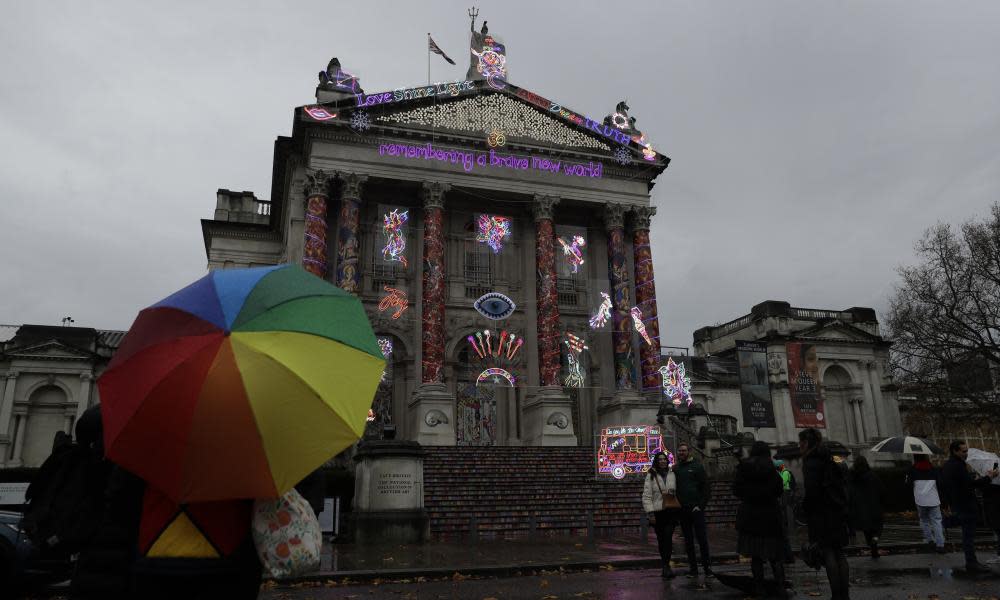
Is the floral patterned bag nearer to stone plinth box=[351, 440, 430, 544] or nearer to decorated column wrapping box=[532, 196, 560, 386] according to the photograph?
stone plinth box=[351, 440, 430, 544]

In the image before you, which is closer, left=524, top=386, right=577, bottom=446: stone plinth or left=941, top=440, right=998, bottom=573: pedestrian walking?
left=941, top=440, right=998, bottom=573: pedestrian walking

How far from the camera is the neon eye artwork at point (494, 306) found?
29.9 m

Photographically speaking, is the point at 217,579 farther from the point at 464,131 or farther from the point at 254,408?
the point at 464,131

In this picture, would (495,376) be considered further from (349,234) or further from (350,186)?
(350,186)

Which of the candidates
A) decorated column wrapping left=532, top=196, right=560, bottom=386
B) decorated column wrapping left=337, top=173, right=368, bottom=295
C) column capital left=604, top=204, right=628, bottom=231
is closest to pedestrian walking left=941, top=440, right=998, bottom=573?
decorated column wrapping left=532, top=196, right=560, bottom=386

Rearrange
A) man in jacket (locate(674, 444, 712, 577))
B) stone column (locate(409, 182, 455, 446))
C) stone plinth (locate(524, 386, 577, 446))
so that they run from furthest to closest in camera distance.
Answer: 1. stone plinth (locate(524, 386, 577, 446))
2. stone column (locate(409, 182, 455, 446))
3. man in jacket (locate(674, 444, 712, 577))

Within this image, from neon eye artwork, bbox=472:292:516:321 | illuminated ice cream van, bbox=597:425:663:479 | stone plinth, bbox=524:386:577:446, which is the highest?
neon eye artwork, bbox=472:292:516:321

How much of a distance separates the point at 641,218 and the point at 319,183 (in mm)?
14499

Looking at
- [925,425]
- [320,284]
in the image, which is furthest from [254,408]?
Answer: [925,425]

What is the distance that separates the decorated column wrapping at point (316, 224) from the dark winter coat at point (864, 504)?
20.2 meters

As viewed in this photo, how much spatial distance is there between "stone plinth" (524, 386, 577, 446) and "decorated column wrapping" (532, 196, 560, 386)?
856 mm

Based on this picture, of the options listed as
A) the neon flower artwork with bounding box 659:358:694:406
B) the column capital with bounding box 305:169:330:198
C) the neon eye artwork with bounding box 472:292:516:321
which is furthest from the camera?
the neon flower artwork with bounding box 659:358:694:406

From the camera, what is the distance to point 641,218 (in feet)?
108

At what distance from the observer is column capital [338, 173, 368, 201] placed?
2920cm
